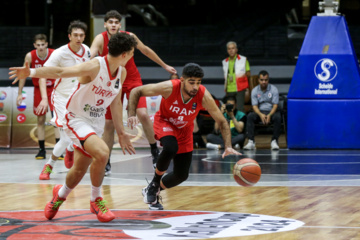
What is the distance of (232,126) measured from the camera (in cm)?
1325

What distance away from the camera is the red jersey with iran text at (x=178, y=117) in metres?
6.62

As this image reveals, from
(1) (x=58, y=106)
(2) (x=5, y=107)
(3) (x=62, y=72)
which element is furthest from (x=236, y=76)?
(3) (x=62, y=72)

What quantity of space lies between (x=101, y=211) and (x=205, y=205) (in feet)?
4.10

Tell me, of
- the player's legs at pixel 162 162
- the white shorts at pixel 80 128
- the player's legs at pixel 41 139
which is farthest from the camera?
the player's legs at pixel 41 139

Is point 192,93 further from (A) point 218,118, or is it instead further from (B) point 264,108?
(B) point 264,108

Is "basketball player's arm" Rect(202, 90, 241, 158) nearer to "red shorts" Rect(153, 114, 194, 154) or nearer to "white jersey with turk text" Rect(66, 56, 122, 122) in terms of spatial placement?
"red shorts" Rect(153, 114, 194, 154)

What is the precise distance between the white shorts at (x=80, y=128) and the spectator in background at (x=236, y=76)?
321 inches

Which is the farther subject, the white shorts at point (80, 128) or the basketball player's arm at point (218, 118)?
the basketball player's arm at point (218, 118)

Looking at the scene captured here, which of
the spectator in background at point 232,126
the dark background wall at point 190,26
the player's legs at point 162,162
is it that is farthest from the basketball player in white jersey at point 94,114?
the dark background wall at point 190,26

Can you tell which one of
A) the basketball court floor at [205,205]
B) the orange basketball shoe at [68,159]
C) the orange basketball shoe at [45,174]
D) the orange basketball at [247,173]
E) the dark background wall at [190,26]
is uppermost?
the dark background wall at [190,26]

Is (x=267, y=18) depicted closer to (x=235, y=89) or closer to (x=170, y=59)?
(x=170, y=59)

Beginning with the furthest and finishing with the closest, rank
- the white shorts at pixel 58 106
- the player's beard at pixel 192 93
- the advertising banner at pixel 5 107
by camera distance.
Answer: the advertising banner at pixel 5 107 → the white shorts at pixel 58 106 → the player's beard at pixel 192 93

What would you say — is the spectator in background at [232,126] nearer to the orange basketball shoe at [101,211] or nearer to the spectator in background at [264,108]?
the spectator in background at [264,108]

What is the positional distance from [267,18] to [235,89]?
617 centimetres
